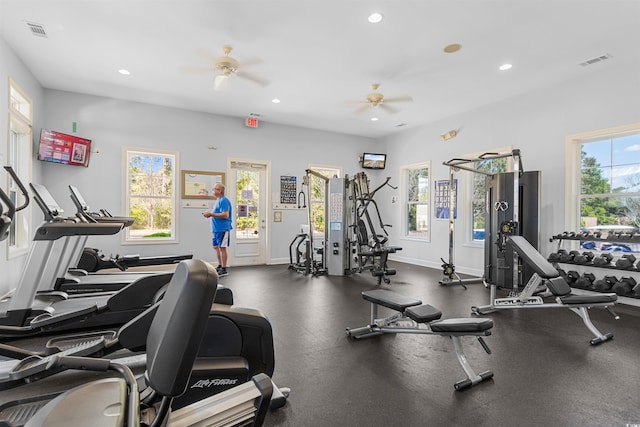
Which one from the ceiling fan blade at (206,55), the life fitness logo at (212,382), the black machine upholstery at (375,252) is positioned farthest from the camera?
the black machine upholstery at (375,252)

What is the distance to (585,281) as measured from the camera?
4277 millimetres

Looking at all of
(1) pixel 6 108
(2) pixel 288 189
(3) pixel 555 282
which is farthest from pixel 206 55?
(3) pixel 555 282

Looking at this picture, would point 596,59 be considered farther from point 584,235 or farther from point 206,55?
point 206,55

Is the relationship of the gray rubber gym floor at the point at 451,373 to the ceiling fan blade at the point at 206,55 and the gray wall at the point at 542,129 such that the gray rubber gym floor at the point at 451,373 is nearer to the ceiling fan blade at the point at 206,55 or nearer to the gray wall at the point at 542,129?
the gray wall at the point at 542,129

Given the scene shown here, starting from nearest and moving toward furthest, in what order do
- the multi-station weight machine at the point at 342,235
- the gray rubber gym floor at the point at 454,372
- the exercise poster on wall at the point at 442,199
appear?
the gray rubber gym floor at the point at 454,372 → the multi-station weight machine at the point at 342,235 → the exercise poster on wall at the point at 442,199

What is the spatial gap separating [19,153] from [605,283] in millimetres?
8084

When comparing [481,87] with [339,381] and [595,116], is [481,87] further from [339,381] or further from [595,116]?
[339,381]

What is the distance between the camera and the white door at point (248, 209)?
275 inches

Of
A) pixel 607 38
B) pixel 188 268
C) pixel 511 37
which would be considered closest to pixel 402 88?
Answer: pixel 511 37

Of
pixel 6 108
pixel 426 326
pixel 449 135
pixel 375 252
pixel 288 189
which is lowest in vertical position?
pixel 426 326

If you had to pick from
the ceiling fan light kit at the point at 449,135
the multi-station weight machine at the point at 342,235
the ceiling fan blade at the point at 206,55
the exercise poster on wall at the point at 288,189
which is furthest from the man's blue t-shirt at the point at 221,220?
the ceiling fan light kit at the point at 449,135

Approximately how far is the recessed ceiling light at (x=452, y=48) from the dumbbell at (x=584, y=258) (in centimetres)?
313

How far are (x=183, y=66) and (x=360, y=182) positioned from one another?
144 inches

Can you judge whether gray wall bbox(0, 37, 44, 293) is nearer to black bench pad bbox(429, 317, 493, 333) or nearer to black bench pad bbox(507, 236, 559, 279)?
black bench pad bbox(429, 317, 493, 333)
